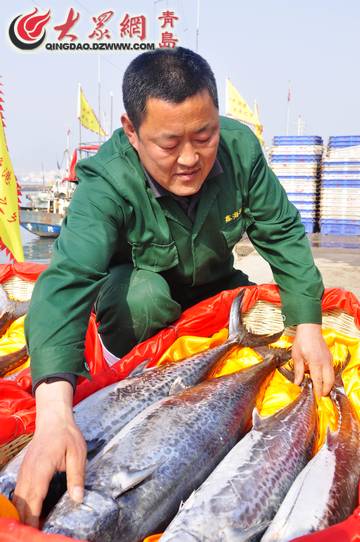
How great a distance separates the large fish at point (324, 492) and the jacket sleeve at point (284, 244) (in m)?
0.79

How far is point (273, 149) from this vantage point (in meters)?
15.2

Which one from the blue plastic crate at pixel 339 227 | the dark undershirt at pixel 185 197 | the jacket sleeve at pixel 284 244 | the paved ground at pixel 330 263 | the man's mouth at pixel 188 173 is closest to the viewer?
the man's mouth at pixel 188 173

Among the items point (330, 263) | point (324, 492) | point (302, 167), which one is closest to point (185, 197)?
point (324, 492)

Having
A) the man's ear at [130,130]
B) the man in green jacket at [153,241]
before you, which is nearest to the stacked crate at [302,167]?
the man in green jacket at [153,241]

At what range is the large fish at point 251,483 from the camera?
1.77 m

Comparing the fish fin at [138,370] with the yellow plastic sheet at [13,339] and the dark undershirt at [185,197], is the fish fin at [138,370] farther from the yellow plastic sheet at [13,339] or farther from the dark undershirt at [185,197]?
the yellow plastic sheet at [13,339]

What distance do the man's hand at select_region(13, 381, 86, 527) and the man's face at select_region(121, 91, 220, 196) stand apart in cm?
124

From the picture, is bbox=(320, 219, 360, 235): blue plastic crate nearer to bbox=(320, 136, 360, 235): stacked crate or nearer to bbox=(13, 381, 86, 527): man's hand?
bbox=(320, 136, 360, 235): stacked crate

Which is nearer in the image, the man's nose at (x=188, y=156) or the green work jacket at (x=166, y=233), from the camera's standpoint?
the green work jacket at (x=166, y=233)

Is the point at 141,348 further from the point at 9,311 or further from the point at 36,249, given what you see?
the point at 36,249

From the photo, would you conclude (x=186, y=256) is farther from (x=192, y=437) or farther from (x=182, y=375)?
(x=192, y=437)

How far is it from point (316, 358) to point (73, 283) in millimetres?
1364

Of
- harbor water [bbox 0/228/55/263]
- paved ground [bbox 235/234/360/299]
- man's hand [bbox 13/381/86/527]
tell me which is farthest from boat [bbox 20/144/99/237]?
man's hand [bbox 13/381/86/527]

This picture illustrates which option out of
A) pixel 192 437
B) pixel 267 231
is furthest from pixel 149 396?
pixel 267 231
